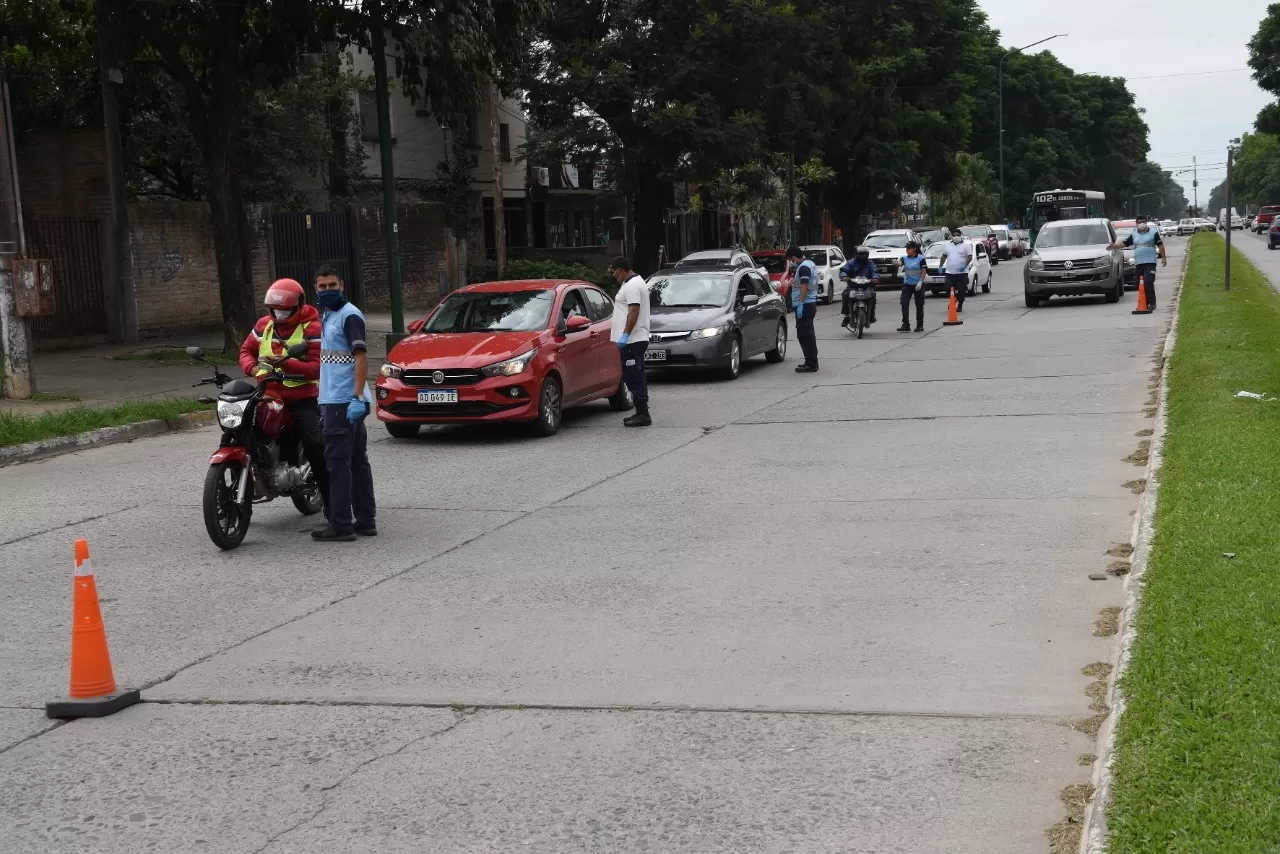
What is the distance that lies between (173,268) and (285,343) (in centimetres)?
1759

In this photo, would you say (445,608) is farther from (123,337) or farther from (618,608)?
(123,337)

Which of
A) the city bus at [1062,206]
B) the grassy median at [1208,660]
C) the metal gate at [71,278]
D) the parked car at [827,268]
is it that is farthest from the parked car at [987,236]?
the grassy median at [1208,660]

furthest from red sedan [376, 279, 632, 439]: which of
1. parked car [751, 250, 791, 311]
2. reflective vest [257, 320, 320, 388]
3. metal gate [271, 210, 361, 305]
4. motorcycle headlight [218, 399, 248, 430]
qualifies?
parked car [751, 250, 791, 311]

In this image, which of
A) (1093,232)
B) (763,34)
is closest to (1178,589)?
(1093,232)

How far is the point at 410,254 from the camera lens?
36.8m

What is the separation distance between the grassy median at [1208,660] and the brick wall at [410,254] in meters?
25.0

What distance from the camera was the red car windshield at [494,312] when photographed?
14.8 meters

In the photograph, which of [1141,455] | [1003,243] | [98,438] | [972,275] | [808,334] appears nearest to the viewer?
[1141,455]

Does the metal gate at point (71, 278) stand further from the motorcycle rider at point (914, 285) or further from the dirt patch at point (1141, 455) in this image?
the dirt patch at point (1141, 455)

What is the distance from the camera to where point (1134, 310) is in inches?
1103

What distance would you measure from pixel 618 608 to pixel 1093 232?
26910 mm

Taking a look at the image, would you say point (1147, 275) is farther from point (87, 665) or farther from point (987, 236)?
point (987, 236)

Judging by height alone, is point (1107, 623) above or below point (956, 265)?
below

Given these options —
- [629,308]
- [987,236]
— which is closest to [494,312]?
[629,308]
